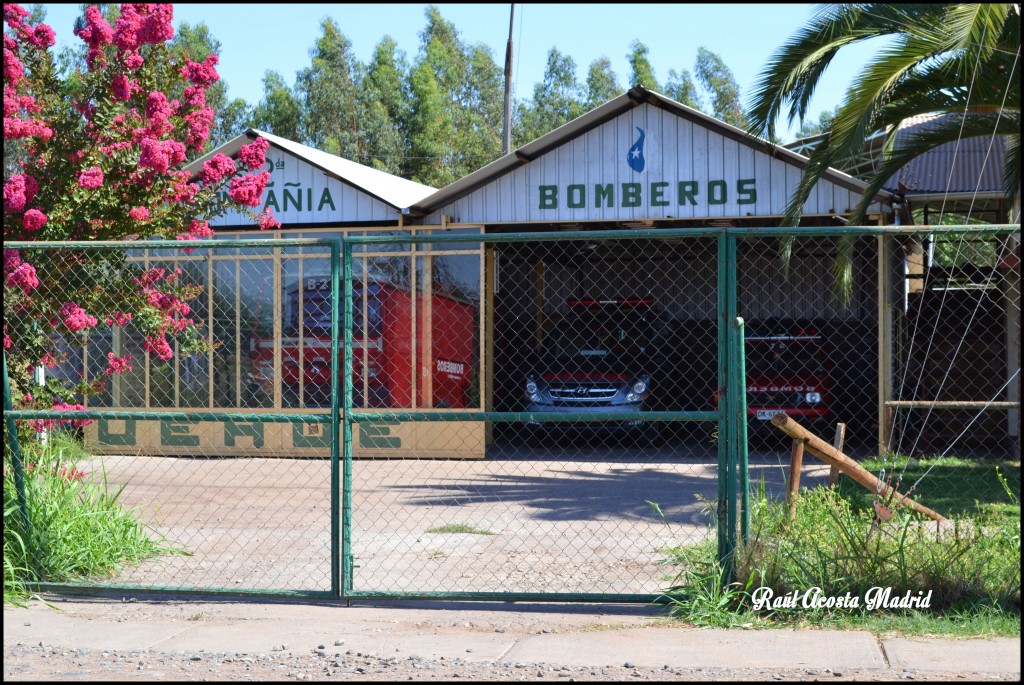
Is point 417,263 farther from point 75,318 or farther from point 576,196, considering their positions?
point 75,318

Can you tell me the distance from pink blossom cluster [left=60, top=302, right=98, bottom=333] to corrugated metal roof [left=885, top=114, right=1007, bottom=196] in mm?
12108

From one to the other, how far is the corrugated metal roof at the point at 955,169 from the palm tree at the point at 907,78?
5363 mm

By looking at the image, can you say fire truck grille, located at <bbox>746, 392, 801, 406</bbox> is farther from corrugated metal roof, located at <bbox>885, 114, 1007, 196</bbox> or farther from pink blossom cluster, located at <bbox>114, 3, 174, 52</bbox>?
pink blossom cluster, located at <bbox>114, 3, 174, 52</bbox>

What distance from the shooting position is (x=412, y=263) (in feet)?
49.3

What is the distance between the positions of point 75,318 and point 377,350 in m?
6.71

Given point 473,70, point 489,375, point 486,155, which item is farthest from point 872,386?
point 473,70

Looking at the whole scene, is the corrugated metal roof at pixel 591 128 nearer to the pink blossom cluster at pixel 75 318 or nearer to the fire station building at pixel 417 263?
the fire station building at pixel 417 263

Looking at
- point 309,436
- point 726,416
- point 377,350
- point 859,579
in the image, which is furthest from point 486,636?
point 309,436

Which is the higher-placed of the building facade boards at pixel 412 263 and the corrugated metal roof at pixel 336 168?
the corrugated metal roof at pixel 336 168

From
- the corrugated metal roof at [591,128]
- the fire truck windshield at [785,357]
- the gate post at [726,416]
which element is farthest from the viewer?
the fire truck windshield at [785,357]

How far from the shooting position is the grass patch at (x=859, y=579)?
584 centimetres

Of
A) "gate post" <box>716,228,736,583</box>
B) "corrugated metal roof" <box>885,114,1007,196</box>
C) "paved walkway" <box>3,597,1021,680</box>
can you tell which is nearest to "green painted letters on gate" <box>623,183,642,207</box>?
"corrugated metal roof" <box>885,114,1007,196</box>

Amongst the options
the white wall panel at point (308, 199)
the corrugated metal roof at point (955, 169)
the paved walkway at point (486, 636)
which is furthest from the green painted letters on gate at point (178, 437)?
the corrugated metal roof at point (955, 169)

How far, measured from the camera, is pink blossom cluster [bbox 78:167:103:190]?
847 cm
